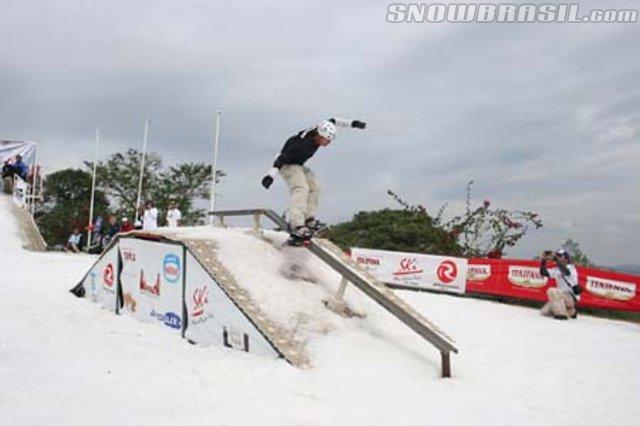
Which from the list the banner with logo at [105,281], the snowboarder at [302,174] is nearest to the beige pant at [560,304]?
the snowboarder at [302,174]

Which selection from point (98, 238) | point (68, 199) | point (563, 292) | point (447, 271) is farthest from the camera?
point (68, 199)

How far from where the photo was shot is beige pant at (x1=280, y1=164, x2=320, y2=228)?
7730 millimetres

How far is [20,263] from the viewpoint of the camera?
13.6m

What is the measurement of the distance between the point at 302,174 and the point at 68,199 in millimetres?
48534

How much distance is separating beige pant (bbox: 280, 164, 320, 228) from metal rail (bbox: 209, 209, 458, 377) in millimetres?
297

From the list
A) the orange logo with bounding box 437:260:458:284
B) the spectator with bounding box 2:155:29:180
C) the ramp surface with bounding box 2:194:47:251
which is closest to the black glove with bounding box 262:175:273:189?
the orange logo with bounding box 437:260:458:284

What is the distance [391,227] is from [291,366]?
23076 millimetres

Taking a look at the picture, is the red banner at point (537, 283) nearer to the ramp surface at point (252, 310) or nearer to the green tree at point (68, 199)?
the ramp surface at point (252, 310)

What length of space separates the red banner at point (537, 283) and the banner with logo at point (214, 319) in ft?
33.2

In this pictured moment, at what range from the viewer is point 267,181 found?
753cm

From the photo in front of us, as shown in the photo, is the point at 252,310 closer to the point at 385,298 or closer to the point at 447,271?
the point at 385,298

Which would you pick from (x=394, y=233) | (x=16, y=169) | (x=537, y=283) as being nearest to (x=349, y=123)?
(x=537, y=283)

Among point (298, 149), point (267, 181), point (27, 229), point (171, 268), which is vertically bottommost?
point (27, 229)

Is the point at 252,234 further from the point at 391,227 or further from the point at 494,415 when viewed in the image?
the point at 391,227
